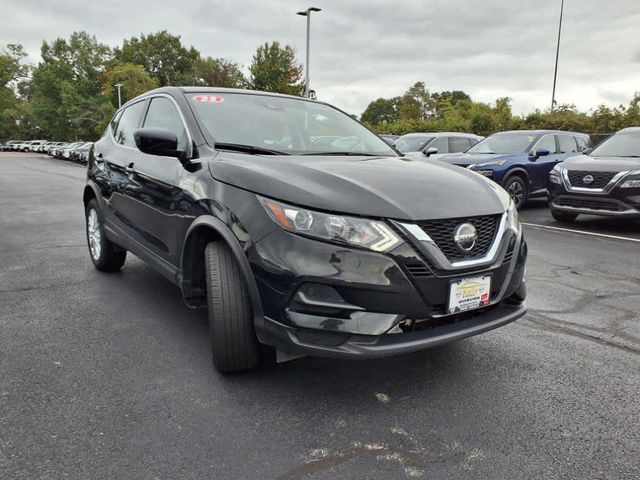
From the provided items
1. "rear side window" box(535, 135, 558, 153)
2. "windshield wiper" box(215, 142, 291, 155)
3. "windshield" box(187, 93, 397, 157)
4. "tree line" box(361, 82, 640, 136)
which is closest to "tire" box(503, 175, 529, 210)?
"rear side window" box(535, 135, 558, 153)

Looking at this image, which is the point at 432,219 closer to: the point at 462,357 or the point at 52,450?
the point at 462,357

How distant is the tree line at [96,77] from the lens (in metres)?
40.3

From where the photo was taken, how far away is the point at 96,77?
65.9 metres

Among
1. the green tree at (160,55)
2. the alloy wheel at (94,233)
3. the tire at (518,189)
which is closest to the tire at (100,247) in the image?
the alloy wheel at (94,233)

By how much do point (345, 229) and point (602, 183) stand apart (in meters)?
7.01

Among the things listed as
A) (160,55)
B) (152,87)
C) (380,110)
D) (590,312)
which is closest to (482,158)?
(590,312)

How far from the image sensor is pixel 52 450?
2.22 meters

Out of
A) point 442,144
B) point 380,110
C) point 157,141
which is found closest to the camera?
point 157,141

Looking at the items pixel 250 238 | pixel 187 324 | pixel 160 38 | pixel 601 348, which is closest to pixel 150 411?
pixel 250 238

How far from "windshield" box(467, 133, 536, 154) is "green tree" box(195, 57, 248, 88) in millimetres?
39322

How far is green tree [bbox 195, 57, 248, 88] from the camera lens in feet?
160

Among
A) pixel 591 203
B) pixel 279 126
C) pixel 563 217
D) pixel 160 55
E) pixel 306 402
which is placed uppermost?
pixel 160 55

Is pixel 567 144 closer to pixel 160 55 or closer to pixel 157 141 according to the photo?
pixel 157 141

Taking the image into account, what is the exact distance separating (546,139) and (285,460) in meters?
10.8
